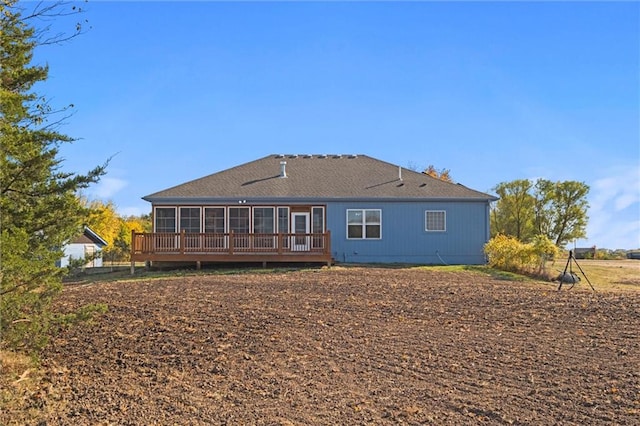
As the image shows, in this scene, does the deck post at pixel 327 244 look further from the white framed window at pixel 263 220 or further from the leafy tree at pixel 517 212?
the leafy tree at pixel 517 212

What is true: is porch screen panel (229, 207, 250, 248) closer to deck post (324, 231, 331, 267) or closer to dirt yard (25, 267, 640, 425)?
deck post (324, 231, 331, 267)

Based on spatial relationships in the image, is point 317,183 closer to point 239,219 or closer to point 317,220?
point 317,220

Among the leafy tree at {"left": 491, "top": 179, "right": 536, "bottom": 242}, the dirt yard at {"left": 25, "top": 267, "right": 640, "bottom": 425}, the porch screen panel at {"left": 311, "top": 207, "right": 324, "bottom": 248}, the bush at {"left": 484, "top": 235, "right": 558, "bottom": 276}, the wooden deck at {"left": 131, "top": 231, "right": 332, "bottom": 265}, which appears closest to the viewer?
the dirt yard at {"left": 25, "top": 267, "right": 640, "bottom": 425}

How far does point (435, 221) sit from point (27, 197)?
55.7ft

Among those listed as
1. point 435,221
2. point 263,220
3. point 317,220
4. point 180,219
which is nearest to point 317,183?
point 317,220

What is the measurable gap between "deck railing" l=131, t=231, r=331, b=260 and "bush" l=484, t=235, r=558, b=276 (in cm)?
588

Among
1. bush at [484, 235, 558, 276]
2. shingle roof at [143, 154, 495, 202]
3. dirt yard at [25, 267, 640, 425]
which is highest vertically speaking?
shingle roof at [143, 154, 495, 202]

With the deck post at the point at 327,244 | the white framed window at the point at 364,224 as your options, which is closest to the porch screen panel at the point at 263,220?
the white framed window at the point at 364,224

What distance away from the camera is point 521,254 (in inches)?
795

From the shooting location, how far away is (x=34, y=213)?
26.8 ft

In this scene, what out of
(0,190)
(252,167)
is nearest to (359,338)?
(0,190)

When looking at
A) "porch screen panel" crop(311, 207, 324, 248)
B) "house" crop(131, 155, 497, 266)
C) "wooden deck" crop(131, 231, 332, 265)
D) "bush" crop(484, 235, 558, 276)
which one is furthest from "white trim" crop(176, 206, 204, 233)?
"bush" crop(484, 235, 558, 276)

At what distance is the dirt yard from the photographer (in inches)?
248

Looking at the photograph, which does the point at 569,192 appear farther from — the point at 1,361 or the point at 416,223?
the point at 1,361
